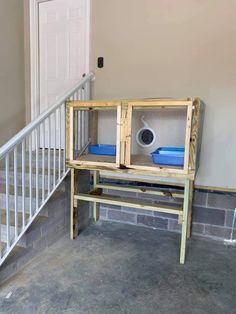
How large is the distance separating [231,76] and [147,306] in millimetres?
2125

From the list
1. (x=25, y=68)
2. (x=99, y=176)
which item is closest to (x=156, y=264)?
(x=99, y=176)

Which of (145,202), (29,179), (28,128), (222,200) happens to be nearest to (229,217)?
(222,200)

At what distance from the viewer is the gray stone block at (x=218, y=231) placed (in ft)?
8.55

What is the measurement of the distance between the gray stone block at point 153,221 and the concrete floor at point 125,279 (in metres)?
0.22

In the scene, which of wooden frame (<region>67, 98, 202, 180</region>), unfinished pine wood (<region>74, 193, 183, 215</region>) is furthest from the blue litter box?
unfinished pine wood (<region>74, 193, 183, 215</region>)

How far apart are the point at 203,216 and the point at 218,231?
0.69ft

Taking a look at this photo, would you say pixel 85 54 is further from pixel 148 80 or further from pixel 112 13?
pixel 148 80

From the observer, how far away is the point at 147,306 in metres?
1.66

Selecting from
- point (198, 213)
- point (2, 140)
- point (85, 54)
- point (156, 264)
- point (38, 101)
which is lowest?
point (156, 264)

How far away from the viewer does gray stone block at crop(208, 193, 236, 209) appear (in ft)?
8.41

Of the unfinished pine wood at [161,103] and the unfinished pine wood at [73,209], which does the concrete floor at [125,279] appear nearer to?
the unfinished pine wood at [73,209]

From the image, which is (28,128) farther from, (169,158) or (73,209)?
(169,158)

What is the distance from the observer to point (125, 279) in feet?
6.39

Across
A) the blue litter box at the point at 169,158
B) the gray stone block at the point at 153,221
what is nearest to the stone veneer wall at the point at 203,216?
the gray stone block at the point at 153,221
